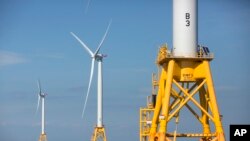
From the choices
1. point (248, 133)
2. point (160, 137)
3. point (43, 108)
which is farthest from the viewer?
point (43, 108)

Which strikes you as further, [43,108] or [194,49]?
[43,108]

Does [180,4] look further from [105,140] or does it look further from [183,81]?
[105,140]

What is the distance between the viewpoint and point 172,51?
67.6 m

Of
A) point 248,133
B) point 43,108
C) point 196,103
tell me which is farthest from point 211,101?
point 43,108

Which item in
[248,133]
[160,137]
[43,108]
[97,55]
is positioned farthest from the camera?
[43,108]

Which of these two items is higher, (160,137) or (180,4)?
(180,4)

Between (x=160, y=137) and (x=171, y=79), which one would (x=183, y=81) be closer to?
(x=171, y=79)

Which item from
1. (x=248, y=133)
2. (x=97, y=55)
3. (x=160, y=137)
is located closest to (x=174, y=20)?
(x=160, y=137)

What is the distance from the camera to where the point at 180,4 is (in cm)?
6744

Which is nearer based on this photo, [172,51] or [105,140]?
[172,51]

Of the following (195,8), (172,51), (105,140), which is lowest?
(105,140)

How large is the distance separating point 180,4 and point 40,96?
8376 cm

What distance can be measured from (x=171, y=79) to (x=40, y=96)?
83794 mm

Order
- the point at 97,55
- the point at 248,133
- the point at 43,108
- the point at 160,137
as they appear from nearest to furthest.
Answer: the point at 248,133, the point at 160,137, the point at 97,55, the point at 43,108
